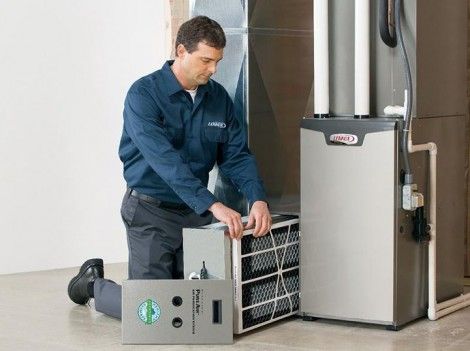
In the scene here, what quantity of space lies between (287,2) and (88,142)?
5.03ft

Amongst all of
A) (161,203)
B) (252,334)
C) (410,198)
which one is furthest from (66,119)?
(410,198)

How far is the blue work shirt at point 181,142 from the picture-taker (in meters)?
4.16

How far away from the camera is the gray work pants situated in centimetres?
444

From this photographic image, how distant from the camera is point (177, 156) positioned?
4.16 metres

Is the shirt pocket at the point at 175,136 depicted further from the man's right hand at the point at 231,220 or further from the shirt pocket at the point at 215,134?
the man's right hand at the point at 231,220

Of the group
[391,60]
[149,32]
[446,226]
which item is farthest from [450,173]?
[149,32]

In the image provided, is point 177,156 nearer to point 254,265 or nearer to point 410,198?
point 254,265

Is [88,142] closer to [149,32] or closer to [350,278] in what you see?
[149,32]

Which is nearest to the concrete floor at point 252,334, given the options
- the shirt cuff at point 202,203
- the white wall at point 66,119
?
the shirt cuff at point 202,203

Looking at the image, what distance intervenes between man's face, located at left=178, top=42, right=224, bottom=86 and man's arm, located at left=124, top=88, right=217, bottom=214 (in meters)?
0.18

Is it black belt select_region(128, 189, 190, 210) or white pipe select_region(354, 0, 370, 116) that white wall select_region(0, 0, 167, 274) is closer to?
black belt select_region(128, 189, 190, 210)

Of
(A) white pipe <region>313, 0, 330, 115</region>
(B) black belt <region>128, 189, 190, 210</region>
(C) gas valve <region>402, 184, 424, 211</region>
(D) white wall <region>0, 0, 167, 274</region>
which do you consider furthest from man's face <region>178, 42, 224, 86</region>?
(D) white wall <region>0, 0, 167, 274</region>

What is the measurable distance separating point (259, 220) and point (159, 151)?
0.46 meters

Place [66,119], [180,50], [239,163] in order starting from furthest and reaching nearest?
[66,119] < [239,163] < [180,50]
